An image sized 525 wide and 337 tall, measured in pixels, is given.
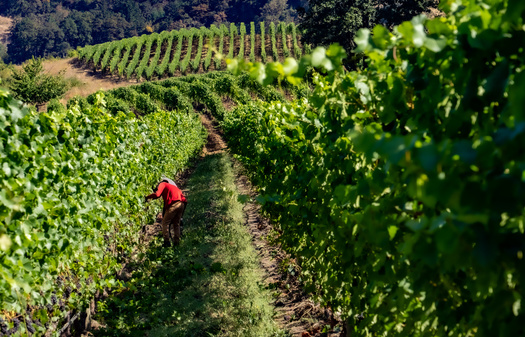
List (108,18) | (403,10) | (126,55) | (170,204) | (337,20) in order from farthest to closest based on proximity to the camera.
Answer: (108,18)
(126,55)
(403,10)
(337,20)
(170,204)

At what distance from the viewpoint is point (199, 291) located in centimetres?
552

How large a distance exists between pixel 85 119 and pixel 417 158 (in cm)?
471

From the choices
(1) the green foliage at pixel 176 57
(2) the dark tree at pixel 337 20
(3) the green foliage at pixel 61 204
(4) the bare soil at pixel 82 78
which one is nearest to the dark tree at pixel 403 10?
(2) the dark tree at pixel 337 20

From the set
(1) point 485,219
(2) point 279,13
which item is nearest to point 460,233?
(1) point 485,219

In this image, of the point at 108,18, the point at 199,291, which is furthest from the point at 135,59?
the point at 108,18

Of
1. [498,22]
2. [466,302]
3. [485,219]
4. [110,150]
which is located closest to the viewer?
[485,219]

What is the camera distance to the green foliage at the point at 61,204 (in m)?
3.38

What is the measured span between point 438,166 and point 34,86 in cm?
4931

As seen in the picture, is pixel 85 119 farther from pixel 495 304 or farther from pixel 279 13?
pixel 279 13

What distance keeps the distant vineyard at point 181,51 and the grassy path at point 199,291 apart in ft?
163

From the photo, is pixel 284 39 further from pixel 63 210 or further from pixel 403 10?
pixel 63 210

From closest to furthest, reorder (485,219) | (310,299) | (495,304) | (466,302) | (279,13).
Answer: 1. (485,219)
2. (495,304)
3. (466,302)
4. (310,299)
5. (279,13)

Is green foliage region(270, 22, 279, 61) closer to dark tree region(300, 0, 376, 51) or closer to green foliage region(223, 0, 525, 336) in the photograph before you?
dark tree region(300, 0, 376, 51)

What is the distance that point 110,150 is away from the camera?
590 centimetres
